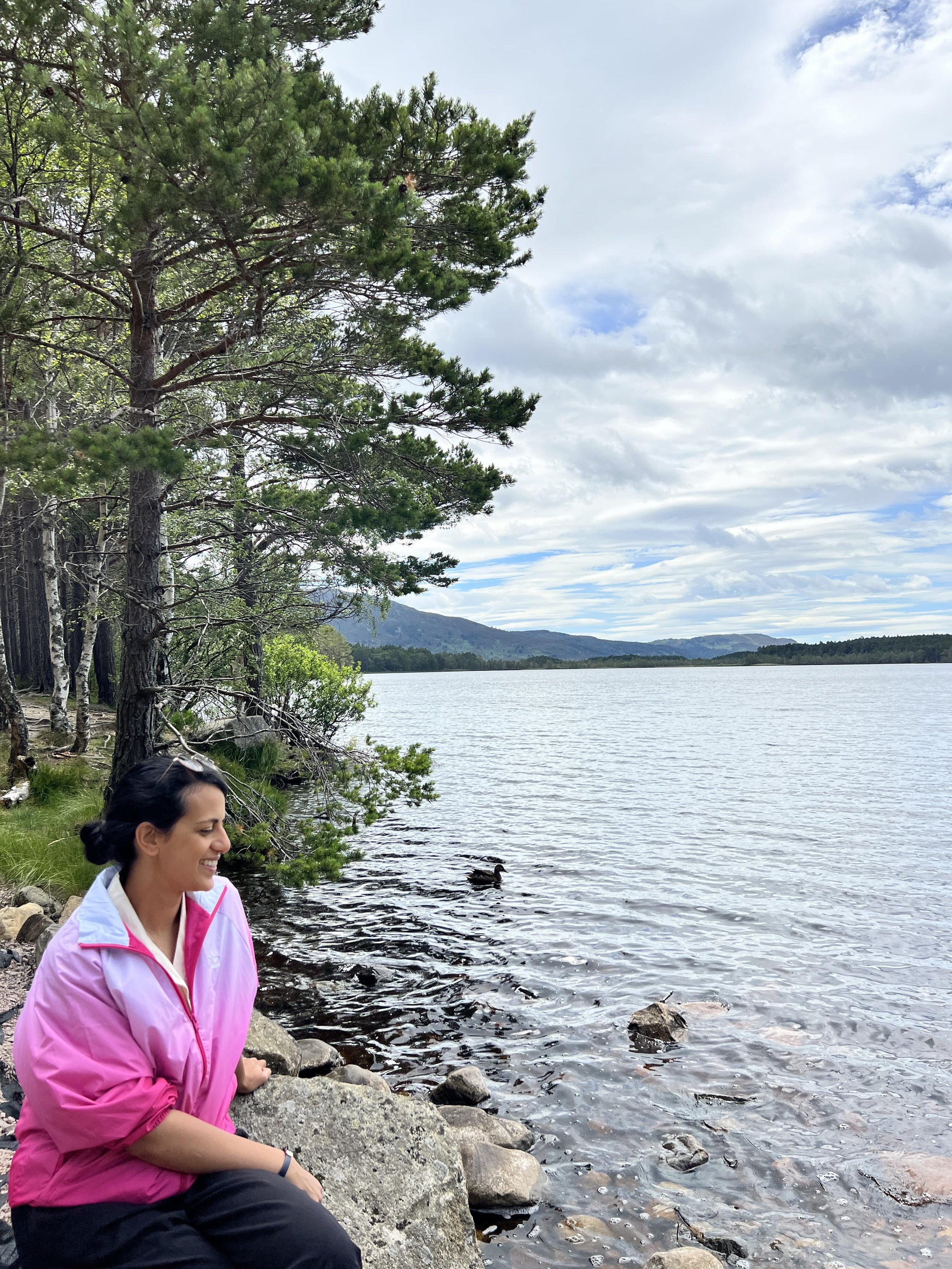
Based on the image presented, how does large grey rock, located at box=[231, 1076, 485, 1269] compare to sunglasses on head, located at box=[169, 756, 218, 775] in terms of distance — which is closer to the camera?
sunglasses on head, located at box=[169, 756, 218, 775]

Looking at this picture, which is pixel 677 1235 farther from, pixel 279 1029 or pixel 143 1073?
pixel 143 1073

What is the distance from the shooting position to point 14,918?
879 cm

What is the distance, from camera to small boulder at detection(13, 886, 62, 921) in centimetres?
940

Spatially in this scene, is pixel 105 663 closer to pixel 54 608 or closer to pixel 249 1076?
pixel 54 608

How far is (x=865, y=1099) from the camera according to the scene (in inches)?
297

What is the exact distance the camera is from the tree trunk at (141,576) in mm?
9820

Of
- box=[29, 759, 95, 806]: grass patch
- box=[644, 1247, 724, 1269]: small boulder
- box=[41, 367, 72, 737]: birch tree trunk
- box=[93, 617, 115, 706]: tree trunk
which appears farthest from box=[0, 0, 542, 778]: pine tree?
box=[93, 617, 115, 706]: tree trunk

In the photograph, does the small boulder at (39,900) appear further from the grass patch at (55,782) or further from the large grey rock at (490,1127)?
the large grey rock at (490,1127)

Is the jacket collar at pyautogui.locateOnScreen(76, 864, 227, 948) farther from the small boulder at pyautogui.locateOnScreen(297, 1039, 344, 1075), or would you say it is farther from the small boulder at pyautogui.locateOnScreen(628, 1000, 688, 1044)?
the small boulder at pyautogui.locateOnScreen(628, 1000, 688, 1044)

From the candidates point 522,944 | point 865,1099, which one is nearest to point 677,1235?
point 865,1099

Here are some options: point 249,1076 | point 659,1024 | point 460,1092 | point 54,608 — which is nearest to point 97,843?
point 249,1076

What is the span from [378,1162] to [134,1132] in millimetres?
2407

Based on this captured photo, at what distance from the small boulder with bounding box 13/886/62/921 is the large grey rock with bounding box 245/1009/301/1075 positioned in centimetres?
376

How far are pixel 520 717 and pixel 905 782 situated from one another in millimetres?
41098
